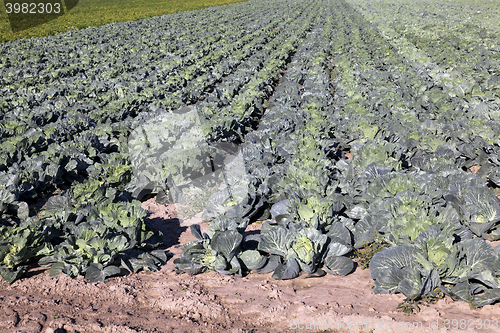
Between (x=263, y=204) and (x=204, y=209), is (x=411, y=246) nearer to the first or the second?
(x=263, y=204)

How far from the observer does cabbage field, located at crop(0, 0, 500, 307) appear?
4.24 m

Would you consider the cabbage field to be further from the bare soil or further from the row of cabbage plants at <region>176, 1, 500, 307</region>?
the bare soil

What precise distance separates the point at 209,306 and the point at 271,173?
3.11 metres

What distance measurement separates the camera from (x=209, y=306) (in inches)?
146

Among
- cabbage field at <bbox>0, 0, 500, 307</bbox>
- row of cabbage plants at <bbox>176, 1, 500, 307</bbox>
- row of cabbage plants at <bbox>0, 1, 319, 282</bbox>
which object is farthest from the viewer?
row of cabbage plants at <bbox>0, 1, 319, 282</bbox>

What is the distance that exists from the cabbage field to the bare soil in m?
0.14

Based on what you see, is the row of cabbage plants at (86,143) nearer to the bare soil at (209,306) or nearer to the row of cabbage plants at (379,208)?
the bare soil at (209,306)

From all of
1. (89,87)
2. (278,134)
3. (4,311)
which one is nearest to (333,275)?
(4,311)

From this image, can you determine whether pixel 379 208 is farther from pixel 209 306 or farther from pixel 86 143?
pixel 86 143

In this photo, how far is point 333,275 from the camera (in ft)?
14.0

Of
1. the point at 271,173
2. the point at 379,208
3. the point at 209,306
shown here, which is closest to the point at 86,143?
the point at 271,173

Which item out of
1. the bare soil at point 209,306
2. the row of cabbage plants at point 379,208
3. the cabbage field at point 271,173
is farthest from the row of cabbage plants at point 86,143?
the row of cabbage plants at point 379,208

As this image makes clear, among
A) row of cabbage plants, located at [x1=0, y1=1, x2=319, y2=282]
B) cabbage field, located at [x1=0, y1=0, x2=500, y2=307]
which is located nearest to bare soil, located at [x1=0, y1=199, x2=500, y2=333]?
cabbage field, located at [x1=0, y1=0, x2=500, y2=307]

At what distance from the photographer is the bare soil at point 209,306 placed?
340cm
